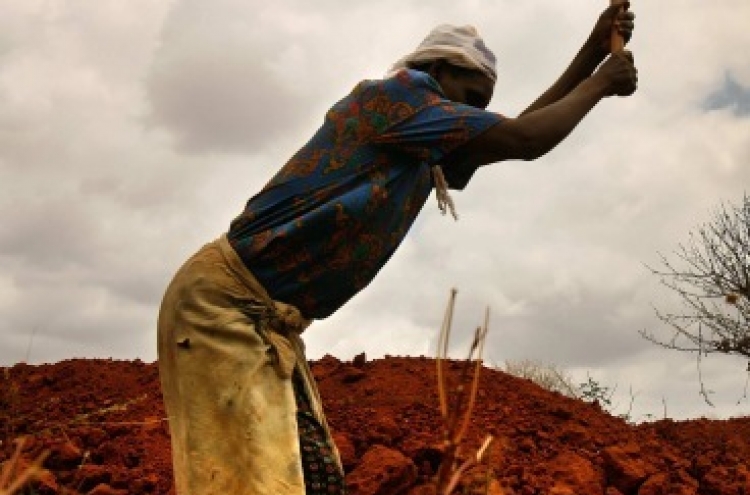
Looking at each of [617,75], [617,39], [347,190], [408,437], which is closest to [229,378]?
[347,190]

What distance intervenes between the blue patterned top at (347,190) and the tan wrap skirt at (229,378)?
0.23 ft

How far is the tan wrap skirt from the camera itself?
216 centimetres

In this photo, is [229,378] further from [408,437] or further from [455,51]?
[408,437]

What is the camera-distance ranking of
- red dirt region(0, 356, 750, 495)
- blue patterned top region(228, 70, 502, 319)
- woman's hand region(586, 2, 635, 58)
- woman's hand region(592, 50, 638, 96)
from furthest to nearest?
1. red dirt region(0, 356, 750, 495)
2. woman's hand region(586, 2, 635, 58)
3. woman's hand region(592, 50, 638, 96)
4. blue patterned top region(228, 70, 502, 319)

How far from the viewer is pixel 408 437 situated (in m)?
6.02

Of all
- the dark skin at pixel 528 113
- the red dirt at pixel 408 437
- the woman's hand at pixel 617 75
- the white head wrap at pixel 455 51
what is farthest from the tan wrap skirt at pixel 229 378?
the red dirt at pixel 408 437

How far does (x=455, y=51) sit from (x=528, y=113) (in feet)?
0.79

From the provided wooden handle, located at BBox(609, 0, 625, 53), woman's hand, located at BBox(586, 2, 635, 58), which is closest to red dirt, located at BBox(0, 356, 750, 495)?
woman's hand, located at BBox(586, 2, 635, 58)

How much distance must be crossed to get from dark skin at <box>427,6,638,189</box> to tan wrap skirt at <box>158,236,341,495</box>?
0.57 metres

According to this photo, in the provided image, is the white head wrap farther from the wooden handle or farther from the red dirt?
the red dirt

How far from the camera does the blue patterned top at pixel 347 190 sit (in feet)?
7.75

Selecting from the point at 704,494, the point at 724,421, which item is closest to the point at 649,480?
the point at 704,494

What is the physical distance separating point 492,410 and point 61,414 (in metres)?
3.08

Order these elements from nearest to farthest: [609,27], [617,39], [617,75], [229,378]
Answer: [229,378] → [617,75] → [617,39] → [609,27]
